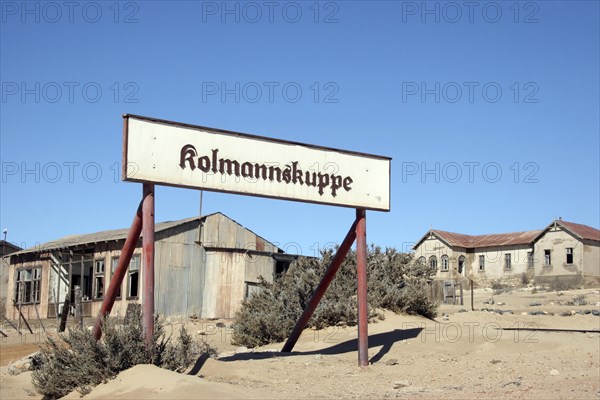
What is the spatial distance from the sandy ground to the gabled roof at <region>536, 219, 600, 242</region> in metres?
37.5

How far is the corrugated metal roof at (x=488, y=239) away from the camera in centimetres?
5928

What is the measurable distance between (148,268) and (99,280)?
2079 cm

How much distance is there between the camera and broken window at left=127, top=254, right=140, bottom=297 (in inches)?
1145

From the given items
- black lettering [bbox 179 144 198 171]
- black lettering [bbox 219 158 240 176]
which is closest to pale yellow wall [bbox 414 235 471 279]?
black lettering [bbox 219 158 240 176]

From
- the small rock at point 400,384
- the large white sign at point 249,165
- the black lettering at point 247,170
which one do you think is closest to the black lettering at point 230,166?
the large white sign at point 249,165

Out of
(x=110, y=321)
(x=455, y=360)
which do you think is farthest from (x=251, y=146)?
(x=455, y=360)

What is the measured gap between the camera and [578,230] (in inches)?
2164

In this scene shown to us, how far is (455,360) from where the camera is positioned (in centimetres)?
1376

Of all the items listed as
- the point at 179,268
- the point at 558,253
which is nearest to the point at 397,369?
the point at 179,268

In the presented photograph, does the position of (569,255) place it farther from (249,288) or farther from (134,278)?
(134,278)

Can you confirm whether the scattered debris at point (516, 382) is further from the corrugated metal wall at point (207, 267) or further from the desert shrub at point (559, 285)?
the desert shrub at point (559, 285)

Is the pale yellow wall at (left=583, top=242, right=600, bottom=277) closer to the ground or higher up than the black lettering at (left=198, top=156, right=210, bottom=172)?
closer to the ground

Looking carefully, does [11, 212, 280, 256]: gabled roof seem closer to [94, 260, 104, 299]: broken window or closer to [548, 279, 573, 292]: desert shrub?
[94, 260, 104, 299]: broken window

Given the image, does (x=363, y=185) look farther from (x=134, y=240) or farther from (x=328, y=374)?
(x=134, y=240)
